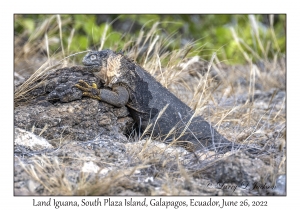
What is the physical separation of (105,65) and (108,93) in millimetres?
388

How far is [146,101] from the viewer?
20.6ft

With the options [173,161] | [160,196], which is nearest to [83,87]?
[173,161]

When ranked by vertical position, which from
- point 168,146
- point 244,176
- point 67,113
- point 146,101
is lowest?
point 244,176

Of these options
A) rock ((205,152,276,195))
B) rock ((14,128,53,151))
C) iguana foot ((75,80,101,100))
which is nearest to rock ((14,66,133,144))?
iguana foot ((75,80,101,100))

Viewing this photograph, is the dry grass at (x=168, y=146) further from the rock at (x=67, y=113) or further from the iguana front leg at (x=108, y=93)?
the iguana front leg at (x=108, y=93)

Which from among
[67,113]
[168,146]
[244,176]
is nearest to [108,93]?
[67,113]

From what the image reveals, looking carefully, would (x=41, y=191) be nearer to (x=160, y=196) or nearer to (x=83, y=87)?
(x=160, y=196)

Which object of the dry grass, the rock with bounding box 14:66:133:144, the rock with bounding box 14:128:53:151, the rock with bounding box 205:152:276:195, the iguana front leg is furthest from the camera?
the iguana front leg

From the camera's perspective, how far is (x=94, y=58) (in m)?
6.17

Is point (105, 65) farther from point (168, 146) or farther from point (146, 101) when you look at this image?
point (168, 146)

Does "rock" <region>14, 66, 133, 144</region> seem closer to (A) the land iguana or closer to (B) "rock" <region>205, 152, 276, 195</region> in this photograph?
(A) the land iguana

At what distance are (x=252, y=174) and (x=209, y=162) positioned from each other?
0.45m

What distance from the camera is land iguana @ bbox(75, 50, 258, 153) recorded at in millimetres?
6152

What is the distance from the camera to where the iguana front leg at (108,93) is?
231 inches
